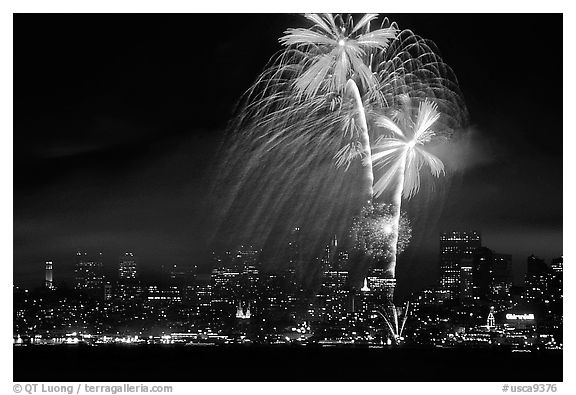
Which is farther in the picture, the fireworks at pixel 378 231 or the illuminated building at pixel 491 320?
the illuminated building at pixel 491 320

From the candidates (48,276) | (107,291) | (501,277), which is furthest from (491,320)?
(48,276)

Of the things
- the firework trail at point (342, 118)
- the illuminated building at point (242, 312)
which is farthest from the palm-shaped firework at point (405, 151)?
the illuminated building at point (242, 312)

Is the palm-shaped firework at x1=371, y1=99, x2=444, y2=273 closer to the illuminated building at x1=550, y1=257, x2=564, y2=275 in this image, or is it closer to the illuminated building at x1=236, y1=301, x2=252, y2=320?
the illuminated building at x1=550, y1=257, x2=564, y2=275

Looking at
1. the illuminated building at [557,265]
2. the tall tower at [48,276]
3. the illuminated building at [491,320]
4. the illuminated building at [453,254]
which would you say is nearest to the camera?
the illuminated building at [557,265]

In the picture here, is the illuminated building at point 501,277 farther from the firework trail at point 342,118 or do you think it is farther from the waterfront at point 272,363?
the firework trail at point 342,118

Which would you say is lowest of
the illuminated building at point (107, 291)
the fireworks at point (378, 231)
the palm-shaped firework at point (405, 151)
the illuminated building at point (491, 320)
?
the illuminated building at point (491, 320)
